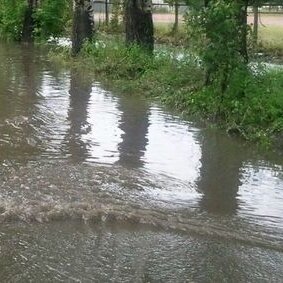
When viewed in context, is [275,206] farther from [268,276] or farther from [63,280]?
[63,280]

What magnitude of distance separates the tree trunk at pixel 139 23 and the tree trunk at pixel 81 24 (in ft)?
7.26

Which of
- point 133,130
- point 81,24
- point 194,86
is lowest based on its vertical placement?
point 133,130

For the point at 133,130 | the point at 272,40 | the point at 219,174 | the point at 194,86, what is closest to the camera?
the point at 219,174

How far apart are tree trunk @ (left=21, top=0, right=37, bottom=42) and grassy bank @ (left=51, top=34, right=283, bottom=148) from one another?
8314 mm

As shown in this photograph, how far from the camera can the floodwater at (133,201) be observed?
5129mm

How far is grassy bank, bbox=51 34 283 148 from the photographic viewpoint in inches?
373

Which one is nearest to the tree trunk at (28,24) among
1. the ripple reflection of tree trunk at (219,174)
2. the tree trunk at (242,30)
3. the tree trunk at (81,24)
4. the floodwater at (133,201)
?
the tree trunk at (81,24)

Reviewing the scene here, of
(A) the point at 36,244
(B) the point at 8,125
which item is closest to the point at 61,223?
(A) the point at 36,244

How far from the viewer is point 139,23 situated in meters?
16.3

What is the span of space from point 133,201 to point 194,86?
18.6 ft

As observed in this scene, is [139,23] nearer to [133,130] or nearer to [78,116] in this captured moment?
[78,116]

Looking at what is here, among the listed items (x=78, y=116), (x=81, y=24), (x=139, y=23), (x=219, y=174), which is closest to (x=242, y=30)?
(x=78, y=116)

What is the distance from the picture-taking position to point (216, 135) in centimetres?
962

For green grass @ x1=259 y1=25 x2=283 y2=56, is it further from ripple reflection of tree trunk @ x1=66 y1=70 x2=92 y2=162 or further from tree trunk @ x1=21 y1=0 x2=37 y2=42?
tree trunk @ x1=21 y1=0 x2=37 y2=42
